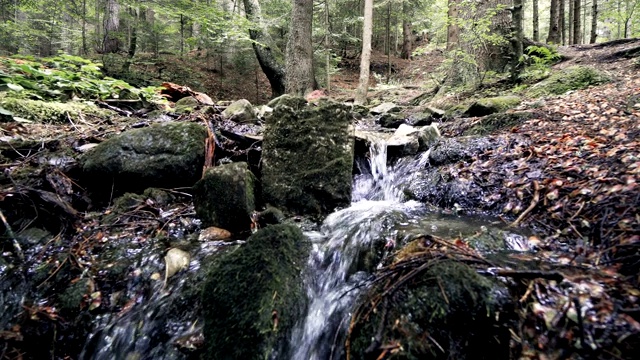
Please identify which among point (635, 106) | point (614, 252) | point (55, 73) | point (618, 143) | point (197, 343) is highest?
point (55, 73)

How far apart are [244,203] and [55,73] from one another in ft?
17.9

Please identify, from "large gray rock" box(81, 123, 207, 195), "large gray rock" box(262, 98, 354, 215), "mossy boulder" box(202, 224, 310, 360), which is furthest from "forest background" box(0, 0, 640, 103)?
"mossy boulder" box(202, 224, 310, 360)

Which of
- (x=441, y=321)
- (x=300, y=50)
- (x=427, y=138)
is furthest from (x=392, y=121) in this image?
(x=441, y=321)

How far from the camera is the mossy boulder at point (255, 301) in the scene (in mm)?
1699

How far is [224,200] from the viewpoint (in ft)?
10.6

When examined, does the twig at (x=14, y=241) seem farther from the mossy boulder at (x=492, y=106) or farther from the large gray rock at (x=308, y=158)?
the mossy boulder at (x=492, y=106)

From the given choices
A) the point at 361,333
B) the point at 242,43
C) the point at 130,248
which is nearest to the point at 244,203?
the point at 130,248

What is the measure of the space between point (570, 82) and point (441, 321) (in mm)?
6788

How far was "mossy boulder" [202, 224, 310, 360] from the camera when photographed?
1.70 meters

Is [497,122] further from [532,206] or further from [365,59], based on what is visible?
[365,59]

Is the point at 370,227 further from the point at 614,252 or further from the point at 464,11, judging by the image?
the point at 464,11

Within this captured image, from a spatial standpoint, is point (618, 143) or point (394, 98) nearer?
point (618, 143)

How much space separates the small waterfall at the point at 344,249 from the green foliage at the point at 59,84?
5090mm

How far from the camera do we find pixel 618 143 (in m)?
3.11
